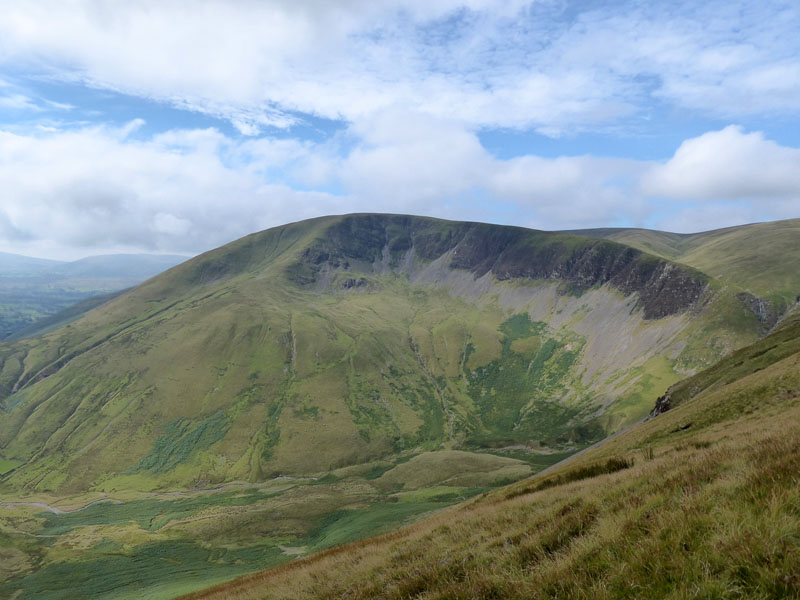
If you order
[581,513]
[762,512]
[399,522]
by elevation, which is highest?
[762,512]

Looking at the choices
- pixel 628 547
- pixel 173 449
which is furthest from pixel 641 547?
pixel 173 449

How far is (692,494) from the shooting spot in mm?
8820

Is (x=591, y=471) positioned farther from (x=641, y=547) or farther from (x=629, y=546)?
(x=641, y=547)

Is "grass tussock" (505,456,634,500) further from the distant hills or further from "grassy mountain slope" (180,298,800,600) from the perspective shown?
"grassy mountain slope" (180,298,800,600)

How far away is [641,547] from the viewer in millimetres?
7020

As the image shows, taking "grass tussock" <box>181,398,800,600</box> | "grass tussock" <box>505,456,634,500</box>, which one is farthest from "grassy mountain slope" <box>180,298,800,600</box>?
"grass tussock" <box>505,456,634,500</box>

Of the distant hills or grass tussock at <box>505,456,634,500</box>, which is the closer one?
the distant hills

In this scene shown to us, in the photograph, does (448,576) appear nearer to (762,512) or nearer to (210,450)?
(762,512)

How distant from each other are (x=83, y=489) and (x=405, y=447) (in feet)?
470

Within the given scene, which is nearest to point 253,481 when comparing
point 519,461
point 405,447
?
point 405,447

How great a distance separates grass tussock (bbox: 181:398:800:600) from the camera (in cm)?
579

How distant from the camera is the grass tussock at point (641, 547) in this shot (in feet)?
19.0

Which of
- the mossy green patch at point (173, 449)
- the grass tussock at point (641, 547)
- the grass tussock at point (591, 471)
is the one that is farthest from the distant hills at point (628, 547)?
the mossy green patch at point (173, 449)

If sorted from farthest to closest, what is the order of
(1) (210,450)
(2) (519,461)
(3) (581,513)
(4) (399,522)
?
(1) (210,450) → (2) (519,461) → (4) (399,522) → (3) (581,513)
